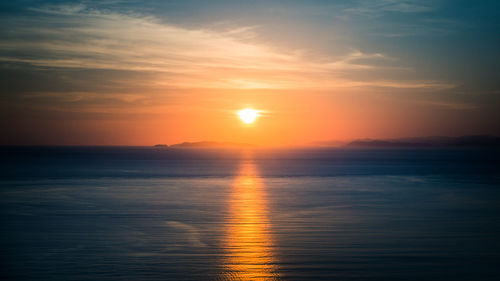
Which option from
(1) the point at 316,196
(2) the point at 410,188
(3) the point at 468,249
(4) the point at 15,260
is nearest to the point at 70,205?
(4) the point at 15,260

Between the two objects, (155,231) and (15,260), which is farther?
(155,231)

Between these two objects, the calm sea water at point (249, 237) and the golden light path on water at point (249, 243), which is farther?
the calm sea water at point (249, 237)

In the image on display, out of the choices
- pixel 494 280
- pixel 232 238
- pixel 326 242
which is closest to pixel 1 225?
pixel 232 238

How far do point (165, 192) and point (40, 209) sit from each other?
9638mm

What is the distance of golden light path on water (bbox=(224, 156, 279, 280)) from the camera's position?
11148 millimetres

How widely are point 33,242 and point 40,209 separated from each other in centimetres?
816

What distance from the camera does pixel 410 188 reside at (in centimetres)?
3412

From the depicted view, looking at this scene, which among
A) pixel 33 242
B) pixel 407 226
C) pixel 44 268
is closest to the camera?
pixel 44 268

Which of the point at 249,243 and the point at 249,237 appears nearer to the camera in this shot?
the point at 249,243

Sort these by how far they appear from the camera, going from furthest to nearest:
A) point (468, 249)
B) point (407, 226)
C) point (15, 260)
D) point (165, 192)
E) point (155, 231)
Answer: point (165, 192) < point (407, 226) < point (155, 231) < point (468, 249) < point (15, 260)

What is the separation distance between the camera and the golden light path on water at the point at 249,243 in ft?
36.6

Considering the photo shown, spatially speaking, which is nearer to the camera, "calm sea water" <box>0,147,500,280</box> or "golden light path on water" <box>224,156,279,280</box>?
"golden light path on water" <box>224,156,279,280</box>

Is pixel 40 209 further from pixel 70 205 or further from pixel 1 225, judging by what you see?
pixel 1 225

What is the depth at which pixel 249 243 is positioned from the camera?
14.5 meters
